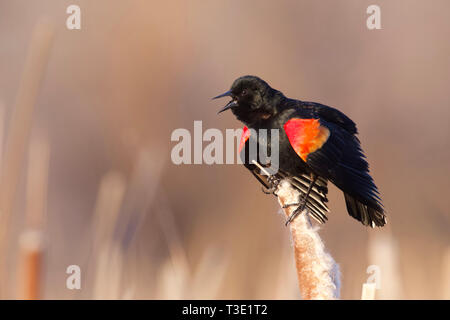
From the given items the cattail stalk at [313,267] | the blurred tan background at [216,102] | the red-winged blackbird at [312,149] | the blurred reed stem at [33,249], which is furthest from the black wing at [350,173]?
the blurred tan background at [216,102]

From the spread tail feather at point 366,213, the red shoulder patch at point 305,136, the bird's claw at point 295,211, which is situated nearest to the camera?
the bird's claw at point 295,211

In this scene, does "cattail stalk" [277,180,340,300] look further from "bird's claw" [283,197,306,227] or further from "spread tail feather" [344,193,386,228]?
"spread tail feather" [344,193,386,228]

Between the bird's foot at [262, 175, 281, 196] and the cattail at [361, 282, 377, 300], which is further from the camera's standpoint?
the bird's foot at [262, 175, 281, 196]

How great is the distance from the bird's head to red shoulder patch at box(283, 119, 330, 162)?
0.18 meters

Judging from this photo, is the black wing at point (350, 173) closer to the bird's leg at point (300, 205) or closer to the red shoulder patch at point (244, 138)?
the bird's leg at point (300, 205)

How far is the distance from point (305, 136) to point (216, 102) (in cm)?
299

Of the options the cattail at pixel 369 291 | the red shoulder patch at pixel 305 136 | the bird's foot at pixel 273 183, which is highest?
the red shoulder patch at pixel 305 136

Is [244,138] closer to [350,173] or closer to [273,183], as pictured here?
[273,183]

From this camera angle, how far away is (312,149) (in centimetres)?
167

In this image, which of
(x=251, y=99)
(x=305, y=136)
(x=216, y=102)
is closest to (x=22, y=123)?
(x=305, y=136)

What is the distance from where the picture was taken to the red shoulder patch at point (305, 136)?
5.39ft

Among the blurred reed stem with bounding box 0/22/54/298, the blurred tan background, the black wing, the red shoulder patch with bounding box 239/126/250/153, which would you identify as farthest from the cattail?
the blurred tan background

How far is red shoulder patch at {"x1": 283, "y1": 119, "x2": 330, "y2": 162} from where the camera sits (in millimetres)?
1644
